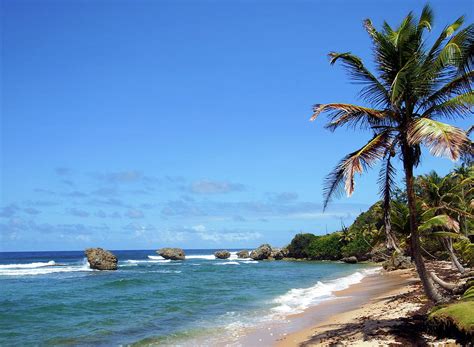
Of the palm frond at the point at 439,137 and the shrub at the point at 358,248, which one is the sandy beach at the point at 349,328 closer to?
the palm frond at the point at 439,137

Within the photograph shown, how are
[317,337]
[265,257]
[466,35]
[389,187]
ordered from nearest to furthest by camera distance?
[466,35] < [389,187] < [317,337] < [265,257]

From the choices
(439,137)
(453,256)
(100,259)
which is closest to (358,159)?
(439,137)

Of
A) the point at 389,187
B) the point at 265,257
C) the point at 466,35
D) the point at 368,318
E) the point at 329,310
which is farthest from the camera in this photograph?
the point at 265,257

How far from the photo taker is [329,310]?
20609mm

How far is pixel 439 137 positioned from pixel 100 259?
56.5m

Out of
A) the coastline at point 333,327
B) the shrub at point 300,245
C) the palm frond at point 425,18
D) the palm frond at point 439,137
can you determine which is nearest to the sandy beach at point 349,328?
the coastline at point 333,327

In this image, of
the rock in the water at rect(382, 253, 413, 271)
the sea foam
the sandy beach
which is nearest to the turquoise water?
the sandy beach

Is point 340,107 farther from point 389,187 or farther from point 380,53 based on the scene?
point 389,187

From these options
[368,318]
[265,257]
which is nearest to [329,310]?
[368,318]

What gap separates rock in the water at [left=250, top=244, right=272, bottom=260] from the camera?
323 feet

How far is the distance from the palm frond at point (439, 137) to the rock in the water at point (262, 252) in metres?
90.6

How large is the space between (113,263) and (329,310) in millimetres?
44992

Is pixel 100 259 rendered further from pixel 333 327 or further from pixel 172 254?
pixel 333 327

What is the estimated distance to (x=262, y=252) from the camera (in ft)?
324
